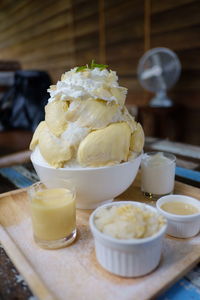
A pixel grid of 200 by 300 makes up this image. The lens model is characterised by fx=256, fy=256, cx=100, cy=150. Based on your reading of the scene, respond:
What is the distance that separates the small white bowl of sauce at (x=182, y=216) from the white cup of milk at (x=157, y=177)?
0.14 metres

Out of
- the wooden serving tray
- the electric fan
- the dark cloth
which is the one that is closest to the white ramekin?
the wooden serving tray

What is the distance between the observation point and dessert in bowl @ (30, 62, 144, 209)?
26.3 inches

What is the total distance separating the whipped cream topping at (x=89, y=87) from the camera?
0.71m

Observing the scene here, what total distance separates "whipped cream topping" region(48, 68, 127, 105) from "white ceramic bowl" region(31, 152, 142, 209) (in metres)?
0.19

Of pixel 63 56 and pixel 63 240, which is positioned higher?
pixel 63 56

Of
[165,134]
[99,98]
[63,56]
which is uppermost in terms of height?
[63,56]

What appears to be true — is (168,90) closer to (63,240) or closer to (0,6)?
(63,240)

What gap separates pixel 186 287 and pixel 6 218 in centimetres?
53

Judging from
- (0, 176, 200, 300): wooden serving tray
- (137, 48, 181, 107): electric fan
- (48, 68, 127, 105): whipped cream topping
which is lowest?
(0, 176, 200, 300): wooden serving tray

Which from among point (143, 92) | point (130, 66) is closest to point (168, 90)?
point (143, 92)

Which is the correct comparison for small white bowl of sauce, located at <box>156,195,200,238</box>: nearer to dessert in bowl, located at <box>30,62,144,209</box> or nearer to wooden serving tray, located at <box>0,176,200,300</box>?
wooden serving tray, located at <box>0,176,200,300</box>

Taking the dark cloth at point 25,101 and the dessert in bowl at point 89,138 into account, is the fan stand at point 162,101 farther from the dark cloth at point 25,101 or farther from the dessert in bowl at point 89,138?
the dessert in bowl at point 89,138

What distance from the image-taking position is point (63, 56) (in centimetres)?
473

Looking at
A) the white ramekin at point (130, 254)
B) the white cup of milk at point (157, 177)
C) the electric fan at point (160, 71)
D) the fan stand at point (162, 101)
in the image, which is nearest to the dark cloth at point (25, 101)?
the electric fan at point (160, 71)
